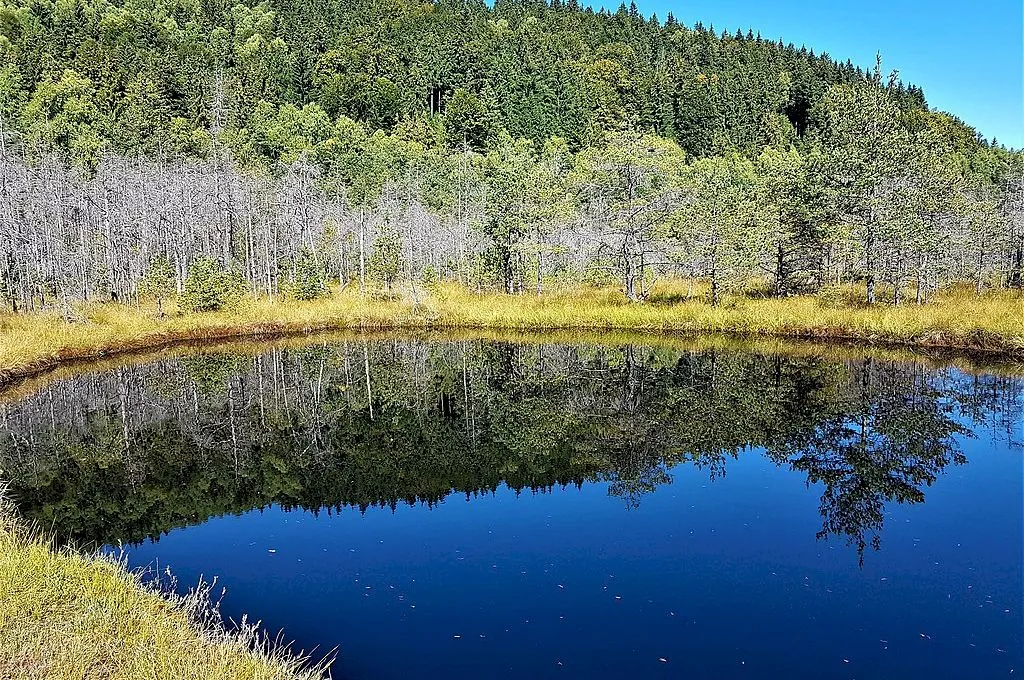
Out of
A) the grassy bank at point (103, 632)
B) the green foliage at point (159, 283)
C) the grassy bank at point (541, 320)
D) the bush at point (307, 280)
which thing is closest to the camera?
the grassy bank at point (103, 632)

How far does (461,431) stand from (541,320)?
17.7 meters

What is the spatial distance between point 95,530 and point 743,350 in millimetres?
22369

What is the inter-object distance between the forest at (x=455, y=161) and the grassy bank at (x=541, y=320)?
2.14 meters

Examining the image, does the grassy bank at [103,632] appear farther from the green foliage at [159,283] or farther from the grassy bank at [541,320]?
the green foliage at [159,283]

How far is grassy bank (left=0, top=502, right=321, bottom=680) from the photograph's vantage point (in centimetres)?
650

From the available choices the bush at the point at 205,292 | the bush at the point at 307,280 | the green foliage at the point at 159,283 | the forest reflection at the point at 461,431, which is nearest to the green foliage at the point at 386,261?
the bush at the point at 307,280

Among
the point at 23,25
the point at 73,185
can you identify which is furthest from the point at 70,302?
the point at 23,25

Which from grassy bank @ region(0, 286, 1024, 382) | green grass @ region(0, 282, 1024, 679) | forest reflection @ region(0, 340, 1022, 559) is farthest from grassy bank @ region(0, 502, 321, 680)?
grassy bank @ region(0, 286, 1024, 382)

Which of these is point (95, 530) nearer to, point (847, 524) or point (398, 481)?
point (398, 481)

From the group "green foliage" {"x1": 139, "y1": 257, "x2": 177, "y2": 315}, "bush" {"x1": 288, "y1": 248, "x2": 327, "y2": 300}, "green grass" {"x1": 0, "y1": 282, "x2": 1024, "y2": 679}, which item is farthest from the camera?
"bush" {"x1": 288, "y1": 248, "x2": 327, "y2": 300}

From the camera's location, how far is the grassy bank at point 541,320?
2695 cm

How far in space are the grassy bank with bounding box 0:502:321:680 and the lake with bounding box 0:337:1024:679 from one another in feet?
→ 3.84

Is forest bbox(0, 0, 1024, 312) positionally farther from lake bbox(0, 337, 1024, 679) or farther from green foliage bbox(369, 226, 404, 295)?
lake bbox(0, 337, 1024, 679)

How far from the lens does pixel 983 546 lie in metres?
10.8
